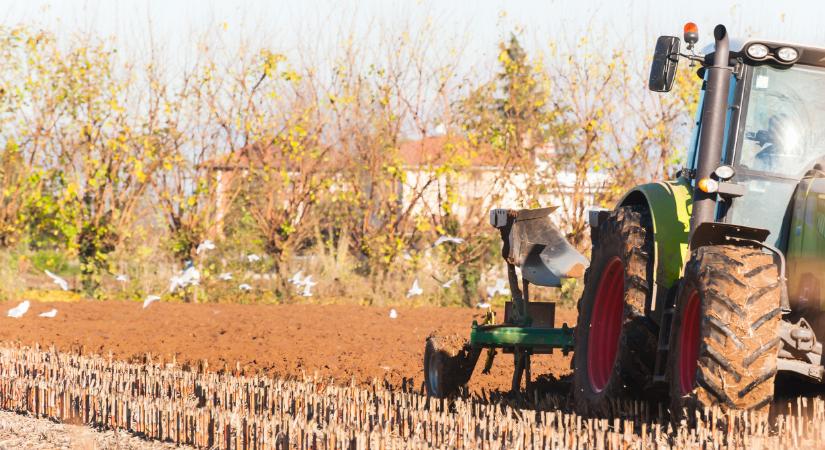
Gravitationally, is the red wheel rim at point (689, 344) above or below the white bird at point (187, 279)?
above

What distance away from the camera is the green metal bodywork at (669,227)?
6098 millimetres

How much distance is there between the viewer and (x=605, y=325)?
7.02 metres

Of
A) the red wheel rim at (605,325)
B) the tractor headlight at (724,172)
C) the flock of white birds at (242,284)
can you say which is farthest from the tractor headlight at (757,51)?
the flock of white birds at (242,284)

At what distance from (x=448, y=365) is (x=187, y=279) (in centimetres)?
889

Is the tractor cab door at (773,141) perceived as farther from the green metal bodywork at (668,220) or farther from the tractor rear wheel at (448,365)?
the tractor rear wheel at (448,365)

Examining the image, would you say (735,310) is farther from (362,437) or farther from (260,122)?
(260,122)

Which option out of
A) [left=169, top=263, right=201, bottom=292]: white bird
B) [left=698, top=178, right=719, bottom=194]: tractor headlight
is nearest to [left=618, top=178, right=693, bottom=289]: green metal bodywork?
[left=698, top=178, right=719, bottom=194]: tractor headlight

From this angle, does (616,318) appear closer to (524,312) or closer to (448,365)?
(524,312)

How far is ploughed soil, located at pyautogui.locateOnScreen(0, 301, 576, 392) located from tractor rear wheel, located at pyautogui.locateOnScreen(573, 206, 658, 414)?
81.6 inches

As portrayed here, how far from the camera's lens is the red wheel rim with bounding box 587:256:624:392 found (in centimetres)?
683

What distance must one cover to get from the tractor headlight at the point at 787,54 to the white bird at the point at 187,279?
37.9 ft

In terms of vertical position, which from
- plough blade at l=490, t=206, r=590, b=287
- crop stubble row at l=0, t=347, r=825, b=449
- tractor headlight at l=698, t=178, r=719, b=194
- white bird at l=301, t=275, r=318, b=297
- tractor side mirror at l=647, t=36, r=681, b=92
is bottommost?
A: white bird at l=301, t=275, r=318, b=297

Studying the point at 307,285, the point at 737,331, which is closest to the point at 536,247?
the point at 737,331

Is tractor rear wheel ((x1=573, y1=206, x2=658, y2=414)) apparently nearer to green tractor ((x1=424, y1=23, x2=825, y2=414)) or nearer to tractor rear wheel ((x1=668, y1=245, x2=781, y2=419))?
green tractor ((x1=424, y1=23, x2=825, y2=414))
